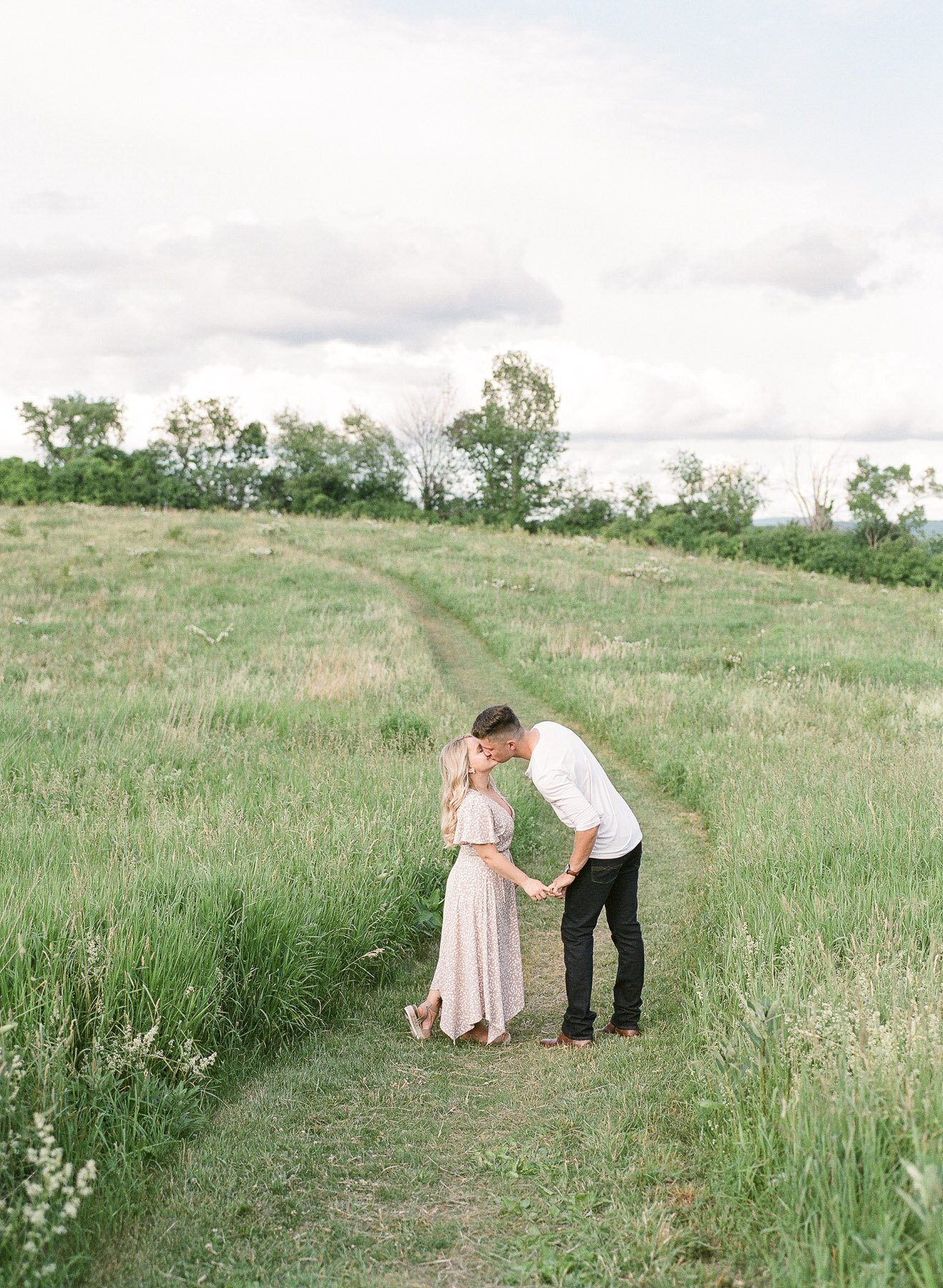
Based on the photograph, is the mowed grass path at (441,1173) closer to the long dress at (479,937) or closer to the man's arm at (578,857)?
the long dress at (479,937)

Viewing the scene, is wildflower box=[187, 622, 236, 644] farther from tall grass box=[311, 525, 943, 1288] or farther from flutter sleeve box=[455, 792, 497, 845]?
flutter sleeve box=[455, 792, 497, 845]

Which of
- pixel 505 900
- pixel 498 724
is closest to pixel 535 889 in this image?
pixel 505 900

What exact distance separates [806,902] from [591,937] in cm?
153

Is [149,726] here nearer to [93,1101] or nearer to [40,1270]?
[93,1101]

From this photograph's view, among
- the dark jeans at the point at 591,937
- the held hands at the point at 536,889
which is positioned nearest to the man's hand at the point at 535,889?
the held hands at the point at 536,889

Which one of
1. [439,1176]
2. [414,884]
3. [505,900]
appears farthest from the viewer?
[414,884]

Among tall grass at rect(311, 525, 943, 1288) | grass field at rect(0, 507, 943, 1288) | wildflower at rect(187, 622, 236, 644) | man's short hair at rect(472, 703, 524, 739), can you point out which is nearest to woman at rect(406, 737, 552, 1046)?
man's short hair at rect(472, 703, 524, 739)

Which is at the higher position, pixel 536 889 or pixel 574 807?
pixel 574 807

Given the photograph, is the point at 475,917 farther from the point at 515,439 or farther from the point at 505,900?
the point at 515,439

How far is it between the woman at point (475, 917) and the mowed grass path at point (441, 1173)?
0.19 metres

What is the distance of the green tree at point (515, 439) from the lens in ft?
219

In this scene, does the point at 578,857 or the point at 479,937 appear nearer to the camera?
the point at 578,857

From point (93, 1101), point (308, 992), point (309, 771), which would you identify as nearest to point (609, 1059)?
point (308, 992)

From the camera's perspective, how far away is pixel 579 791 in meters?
5.52
